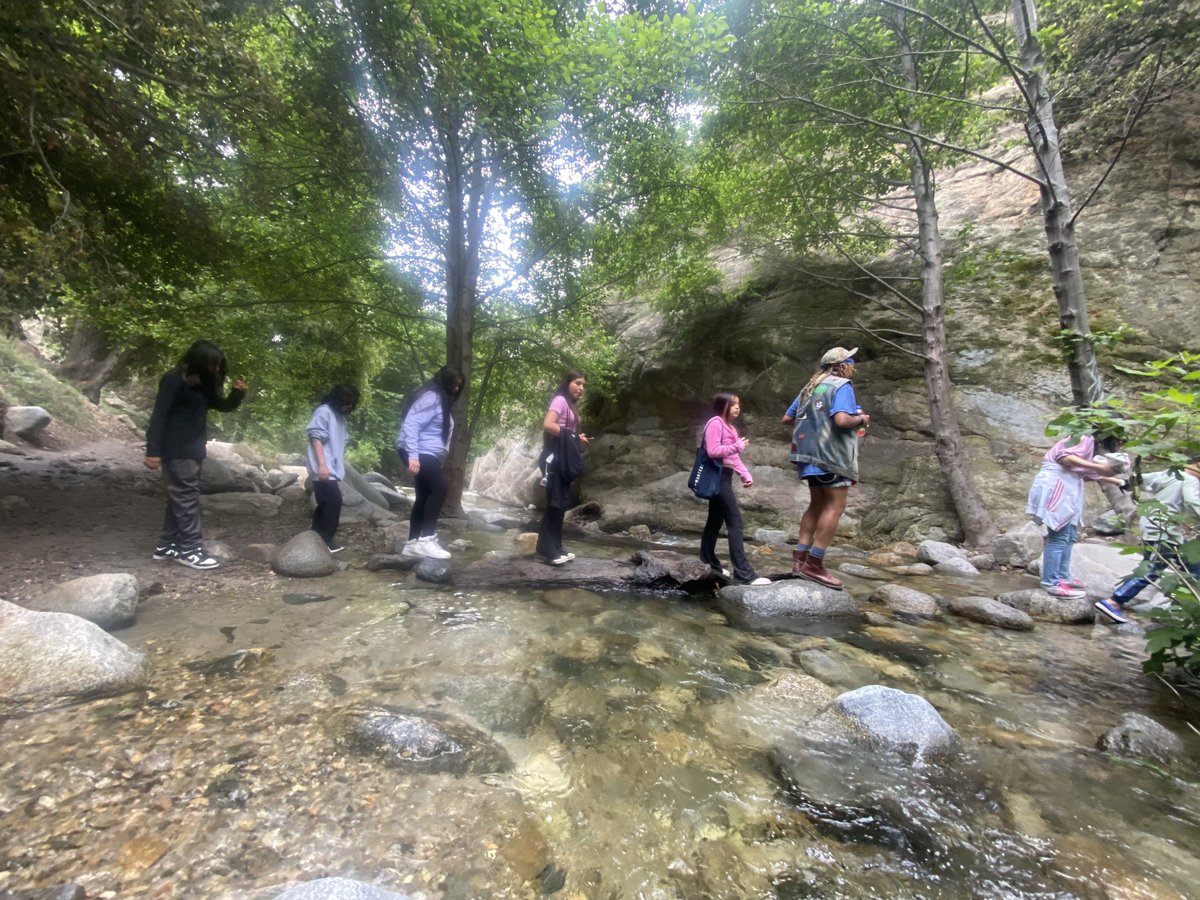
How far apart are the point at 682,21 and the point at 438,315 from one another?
6.41m

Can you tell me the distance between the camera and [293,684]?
253 centimetres

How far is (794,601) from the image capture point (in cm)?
444

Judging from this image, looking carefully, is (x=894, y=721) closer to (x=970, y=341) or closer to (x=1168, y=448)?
(x=1168, y=448)

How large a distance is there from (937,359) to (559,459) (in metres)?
6.82

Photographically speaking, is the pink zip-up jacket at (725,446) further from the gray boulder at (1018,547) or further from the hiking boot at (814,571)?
the gray boulder at (1018,547)

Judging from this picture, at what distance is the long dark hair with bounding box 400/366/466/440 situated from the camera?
17.8 ft

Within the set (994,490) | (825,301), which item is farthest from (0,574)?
(825,301)

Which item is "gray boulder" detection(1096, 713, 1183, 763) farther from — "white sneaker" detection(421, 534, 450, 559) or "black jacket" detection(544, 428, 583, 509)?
"white sneaker" detection(421, 534, 450, 559)

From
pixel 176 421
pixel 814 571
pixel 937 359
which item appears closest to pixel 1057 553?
pixel 814 571

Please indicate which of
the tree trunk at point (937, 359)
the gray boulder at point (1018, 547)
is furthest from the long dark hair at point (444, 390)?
the gray boulder at point (1018, 547)

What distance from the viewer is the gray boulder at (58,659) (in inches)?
86.7

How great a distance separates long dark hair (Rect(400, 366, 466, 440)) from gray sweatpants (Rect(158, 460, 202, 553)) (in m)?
1.95

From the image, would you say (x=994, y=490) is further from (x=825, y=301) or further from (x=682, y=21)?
(x=682, y=21)

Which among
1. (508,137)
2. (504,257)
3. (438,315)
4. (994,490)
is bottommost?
(994,490)
